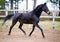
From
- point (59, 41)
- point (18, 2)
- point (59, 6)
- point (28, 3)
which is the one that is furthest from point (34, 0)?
point (59, 41)

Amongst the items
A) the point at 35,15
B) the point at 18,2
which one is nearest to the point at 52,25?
the point at 18,2

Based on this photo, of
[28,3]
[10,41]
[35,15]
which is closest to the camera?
[10,41]

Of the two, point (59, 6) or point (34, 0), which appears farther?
point (59, 6)

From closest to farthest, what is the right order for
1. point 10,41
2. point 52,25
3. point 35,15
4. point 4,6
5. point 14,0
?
point 10,41
point 35,15
point 52,25
point 14,0
point 4,6

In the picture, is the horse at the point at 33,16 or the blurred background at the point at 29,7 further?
the blurred background at the point at 29,7

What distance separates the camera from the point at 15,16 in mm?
4422

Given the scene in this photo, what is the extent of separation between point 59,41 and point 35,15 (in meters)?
0.89

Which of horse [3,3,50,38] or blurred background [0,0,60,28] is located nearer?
horse [3,3,50,38]

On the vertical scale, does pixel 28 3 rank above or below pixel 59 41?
above

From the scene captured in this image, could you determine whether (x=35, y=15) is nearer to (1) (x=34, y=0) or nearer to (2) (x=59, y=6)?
(1) (x=34, y=0)

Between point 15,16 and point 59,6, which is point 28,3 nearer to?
point 59,6

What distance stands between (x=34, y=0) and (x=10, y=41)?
137 inches

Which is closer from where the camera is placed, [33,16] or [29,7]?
[33,16]

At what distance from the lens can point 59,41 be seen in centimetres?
353
